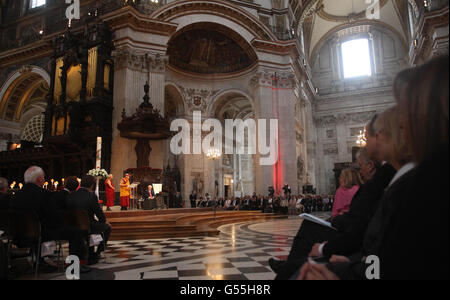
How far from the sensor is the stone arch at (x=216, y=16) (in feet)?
53.4

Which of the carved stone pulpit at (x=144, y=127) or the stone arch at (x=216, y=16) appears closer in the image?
the carved stone pulpit at (x=144, y=127)

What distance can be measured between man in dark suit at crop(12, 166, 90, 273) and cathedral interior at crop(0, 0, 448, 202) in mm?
9368

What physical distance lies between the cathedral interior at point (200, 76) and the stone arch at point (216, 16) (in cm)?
6

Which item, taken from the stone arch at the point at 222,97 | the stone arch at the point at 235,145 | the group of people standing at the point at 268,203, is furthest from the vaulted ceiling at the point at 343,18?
the group of people standing at the point at 268,203

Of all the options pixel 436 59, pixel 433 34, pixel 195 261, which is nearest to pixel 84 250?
pixel 195 261

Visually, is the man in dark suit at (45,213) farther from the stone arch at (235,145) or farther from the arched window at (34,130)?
the arched window at (34,130)

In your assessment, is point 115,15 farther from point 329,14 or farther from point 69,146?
point 329,14

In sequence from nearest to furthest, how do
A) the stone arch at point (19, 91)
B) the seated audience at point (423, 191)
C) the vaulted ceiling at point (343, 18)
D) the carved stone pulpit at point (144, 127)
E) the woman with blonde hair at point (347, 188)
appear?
the seated audience at point (423, 191) < the woman with blonde hair at point (347, 188) < the carved stone pulpit at point (144, 127) < the stone arch at point (19, 91) < the vaulted ceiling at point (343, 18)

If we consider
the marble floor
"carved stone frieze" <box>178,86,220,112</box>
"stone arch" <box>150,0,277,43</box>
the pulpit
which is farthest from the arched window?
the marble floor

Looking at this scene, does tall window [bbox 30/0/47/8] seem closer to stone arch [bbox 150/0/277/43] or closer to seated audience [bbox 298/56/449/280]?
stone arch [bbox 150/0/277/43]

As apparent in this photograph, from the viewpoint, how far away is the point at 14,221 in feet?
11.1

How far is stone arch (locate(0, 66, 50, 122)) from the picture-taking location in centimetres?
1912

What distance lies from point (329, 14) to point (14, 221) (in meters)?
30.0

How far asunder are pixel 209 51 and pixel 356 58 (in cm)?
1564
